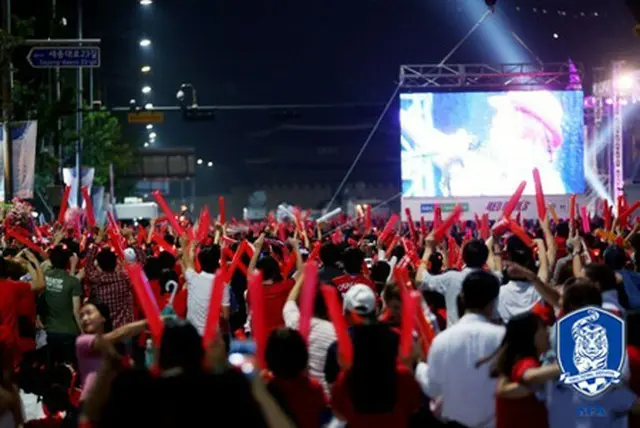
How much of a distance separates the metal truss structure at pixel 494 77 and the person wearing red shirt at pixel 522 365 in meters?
31.3

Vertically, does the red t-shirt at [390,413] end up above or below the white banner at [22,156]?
below

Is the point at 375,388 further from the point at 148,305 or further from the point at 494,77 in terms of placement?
the point at 494,77

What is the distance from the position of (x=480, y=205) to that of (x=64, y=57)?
55.4 ft

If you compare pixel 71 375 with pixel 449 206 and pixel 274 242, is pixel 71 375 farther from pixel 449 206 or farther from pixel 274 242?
pixel 449 206

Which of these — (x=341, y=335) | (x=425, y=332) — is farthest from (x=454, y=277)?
Result: (x=341, y=335)

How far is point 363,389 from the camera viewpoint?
5988 millimetres

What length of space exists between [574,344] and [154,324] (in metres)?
2.01

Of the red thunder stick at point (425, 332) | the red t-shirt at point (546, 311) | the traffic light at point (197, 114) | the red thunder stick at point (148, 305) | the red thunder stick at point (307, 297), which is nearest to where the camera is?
the red thunder stick at point (148, 305)

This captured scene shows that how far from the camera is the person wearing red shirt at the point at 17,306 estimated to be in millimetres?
10055

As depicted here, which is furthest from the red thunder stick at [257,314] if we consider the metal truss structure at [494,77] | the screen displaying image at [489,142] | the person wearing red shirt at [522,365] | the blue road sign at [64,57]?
the screen displaying image at [489,142]

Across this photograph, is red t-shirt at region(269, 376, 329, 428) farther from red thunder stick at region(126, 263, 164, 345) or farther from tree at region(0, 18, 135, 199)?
tree at region(0, 18, 135, 199)

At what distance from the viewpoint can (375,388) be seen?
6.00 metres

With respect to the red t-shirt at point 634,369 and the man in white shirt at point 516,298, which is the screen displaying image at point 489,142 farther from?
the red t-shirt at point 634,369

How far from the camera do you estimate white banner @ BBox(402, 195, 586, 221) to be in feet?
123
